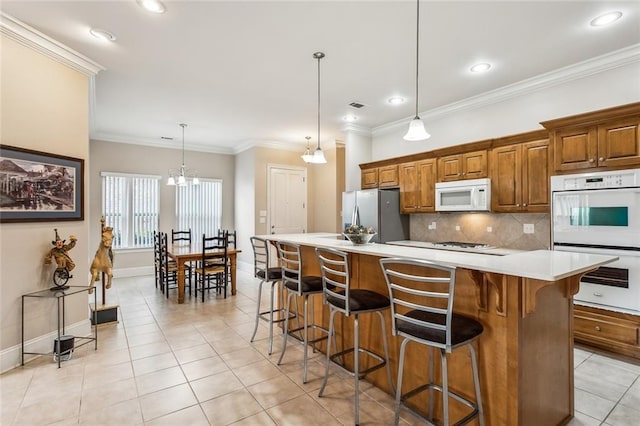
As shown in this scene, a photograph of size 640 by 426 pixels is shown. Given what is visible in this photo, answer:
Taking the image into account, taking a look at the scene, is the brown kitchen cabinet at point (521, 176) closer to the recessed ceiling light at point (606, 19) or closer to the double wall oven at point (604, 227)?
the double wall oven at point (604, 227)

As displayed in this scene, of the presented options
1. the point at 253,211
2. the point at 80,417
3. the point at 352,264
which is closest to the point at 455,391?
the point at 352,264

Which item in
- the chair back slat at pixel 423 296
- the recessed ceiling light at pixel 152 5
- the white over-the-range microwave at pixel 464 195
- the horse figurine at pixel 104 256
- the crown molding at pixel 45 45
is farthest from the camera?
the white over-the-range microwave at pixel 464 195

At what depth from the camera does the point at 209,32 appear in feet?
9.04

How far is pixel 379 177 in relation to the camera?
17.3 ft

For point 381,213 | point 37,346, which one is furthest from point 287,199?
point 37,346

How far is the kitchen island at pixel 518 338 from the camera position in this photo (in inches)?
63.5

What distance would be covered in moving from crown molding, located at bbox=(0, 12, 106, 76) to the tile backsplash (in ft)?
15.2

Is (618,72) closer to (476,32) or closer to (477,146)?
(477,146)

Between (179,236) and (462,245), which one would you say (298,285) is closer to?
(462,245)

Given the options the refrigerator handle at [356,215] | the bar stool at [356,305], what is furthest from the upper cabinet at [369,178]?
the bar stool at [356,305]

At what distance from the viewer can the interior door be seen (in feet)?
22.2

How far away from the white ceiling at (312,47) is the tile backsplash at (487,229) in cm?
163

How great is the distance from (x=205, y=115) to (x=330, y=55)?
2.71 m

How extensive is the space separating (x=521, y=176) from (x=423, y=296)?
2.65 meters
